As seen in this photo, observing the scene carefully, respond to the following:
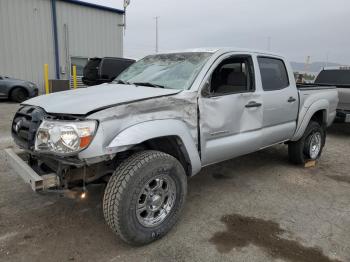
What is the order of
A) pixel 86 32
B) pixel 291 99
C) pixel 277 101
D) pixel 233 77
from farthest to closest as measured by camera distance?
pixel 86 32
pixel 291 99
pixel 277 101
pixel 233 77

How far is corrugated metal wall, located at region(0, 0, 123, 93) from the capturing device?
1534cm

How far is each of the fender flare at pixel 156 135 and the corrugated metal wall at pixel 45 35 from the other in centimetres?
1528

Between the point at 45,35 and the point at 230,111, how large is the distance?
15.6 m

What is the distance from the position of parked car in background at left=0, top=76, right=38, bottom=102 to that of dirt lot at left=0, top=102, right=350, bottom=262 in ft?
28.1

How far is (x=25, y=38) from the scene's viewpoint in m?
15.8

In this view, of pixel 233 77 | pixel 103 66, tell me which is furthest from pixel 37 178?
pixel 103 66

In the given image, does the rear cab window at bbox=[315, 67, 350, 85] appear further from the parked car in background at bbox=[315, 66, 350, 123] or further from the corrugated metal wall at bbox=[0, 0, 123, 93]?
the corrugated metal wall at bbox=[0, 0, 123, 93]

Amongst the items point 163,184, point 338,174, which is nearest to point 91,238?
point 163,184

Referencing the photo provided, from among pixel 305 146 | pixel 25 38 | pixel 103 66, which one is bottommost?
pixel 305 146

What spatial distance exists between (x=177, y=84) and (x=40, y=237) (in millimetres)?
2022

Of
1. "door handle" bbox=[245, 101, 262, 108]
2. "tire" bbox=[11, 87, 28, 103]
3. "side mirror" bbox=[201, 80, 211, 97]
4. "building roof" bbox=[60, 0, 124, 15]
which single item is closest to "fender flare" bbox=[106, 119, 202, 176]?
"side mirror" bbox=[201, 80, 211, 97]

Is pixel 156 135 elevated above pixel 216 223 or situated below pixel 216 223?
above

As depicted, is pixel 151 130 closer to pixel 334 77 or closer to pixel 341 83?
pixel 341 83

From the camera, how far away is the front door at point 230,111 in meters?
3.34
